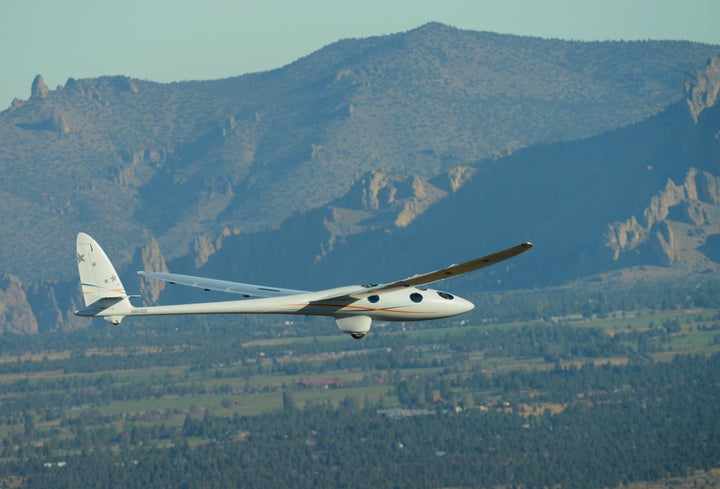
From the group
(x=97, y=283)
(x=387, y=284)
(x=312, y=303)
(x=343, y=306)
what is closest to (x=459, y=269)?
(x=387, y=284)

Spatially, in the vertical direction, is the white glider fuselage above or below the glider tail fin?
below

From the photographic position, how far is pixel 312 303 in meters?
116

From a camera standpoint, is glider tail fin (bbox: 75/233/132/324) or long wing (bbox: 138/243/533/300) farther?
glider tail fin (bbox: 75/233/132/324)

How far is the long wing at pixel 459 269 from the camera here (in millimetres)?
105625

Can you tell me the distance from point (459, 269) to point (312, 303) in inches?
500

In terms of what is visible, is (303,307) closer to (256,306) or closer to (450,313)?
(256,306)

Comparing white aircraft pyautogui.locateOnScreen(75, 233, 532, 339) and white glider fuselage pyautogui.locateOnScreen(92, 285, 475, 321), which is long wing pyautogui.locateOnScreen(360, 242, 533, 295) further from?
white glider fuselage pyautogui.locateOnScreen(92, 285, 475, 321)

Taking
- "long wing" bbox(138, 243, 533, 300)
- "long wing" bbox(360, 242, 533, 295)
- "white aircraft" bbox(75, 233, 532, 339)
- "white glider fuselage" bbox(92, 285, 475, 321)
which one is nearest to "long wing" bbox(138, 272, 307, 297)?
"long wing" bbox(138, 243, 533, 300)

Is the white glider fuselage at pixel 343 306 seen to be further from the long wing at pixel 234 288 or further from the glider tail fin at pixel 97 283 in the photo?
the long wing at pixel 234 288

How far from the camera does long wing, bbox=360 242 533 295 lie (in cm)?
10562

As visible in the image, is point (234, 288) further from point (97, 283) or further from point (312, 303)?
point (97, 283)


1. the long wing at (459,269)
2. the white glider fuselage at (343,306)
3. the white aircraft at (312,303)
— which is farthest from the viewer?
the white glider fuselage at (343,306)

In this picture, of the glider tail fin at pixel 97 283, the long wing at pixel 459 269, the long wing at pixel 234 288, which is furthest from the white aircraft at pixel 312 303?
the long wing at pixel 234 288

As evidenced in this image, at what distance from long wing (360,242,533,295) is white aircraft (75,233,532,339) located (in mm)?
114
